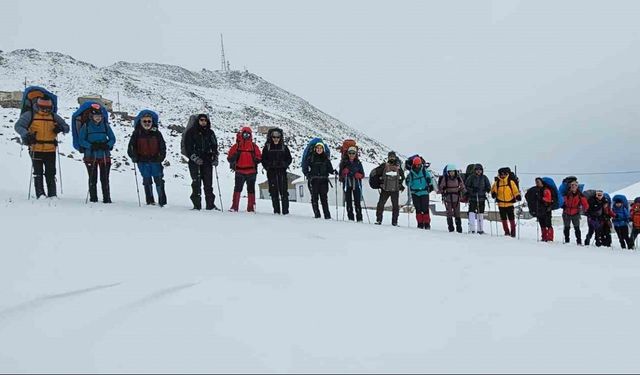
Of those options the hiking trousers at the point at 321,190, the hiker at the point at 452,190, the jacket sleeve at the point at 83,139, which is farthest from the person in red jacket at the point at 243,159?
the hiker at the point at 452,190

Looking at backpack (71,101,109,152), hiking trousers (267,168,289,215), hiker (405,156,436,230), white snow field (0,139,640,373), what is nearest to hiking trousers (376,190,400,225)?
hiker (405,156,436,230)

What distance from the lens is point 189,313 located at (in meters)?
3.58

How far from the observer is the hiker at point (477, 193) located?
11227 mm

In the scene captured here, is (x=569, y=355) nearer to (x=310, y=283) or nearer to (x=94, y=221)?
(x=310, y=283)

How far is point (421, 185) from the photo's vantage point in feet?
35.2

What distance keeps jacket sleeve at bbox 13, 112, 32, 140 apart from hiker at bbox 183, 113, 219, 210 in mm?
2883

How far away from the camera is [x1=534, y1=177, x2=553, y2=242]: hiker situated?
11305 mm

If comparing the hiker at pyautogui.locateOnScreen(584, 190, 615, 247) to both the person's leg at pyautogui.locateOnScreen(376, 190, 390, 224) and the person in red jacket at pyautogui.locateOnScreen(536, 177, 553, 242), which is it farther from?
the person's leg at pyautogui.locateOnScreen(376, 190, 390, 224)

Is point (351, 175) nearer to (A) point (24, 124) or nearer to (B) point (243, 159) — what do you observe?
(B) point (243, 159)

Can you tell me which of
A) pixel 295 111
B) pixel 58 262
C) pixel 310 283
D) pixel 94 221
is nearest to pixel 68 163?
pixel 94 221

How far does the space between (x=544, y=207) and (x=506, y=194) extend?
1.18 metres

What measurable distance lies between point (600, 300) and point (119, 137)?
134 ft

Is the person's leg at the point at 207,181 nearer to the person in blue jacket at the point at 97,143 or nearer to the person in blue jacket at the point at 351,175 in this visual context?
the person in blue jacket at the point at 97,143

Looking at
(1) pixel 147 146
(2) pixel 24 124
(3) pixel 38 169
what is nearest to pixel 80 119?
(2) pixel 24 124
